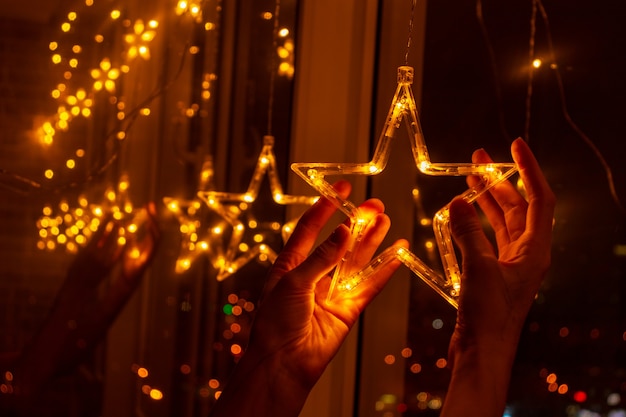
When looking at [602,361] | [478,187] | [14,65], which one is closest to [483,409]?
[478,187]

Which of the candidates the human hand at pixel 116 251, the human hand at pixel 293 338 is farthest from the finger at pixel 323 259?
the human hand at pixel 116 251

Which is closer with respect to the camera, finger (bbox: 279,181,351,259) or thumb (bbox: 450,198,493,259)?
thumb (bbox: 450,198,493,259)

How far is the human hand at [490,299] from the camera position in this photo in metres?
0.98

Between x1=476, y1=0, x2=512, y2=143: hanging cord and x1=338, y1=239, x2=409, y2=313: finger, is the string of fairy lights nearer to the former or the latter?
x1=476, y1=0, x2=512, y2=143: hanging cord

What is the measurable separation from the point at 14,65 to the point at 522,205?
5.42 feet

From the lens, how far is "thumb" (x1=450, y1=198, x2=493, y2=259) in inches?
39.3

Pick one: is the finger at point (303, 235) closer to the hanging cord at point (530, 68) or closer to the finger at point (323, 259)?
the finger at point (323, 259)

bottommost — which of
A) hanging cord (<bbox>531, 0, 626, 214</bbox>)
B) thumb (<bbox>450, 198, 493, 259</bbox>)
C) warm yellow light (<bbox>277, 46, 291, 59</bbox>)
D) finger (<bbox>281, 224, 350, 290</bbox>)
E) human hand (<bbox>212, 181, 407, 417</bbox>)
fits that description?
human hand (<bbox>212, 181, 407, 417</bbox>)

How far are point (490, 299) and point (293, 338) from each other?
1.22 feet

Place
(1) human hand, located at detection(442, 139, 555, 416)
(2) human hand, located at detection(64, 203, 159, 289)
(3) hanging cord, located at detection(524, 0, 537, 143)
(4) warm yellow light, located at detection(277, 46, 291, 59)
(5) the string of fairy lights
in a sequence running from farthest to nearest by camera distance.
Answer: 1. (2) human hand, located at detection(64, 203, 159, 289)
2. (4) warm yellow light, located at detection(277, 46, 291, 59)
3. (5) the string of fairy lights
4. (3) hanging cord, located at detection(524, 0, 537, 143)
5. (1) human hand, located at detection(442, 139, 555, 416)

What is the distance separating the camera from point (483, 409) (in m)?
0.97

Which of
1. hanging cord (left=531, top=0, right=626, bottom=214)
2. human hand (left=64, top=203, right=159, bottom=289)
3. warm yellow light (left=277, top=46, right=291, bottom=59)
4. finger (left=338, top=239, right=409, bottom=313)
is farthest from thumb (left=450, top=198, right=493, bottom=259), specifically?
human hand (left=64, top=203, right=159, bottom=289)

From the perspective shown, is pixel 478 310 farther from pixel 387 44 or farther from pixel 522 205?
pixel 387 44

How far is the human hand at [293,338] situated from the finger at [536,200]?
0.25 metres
